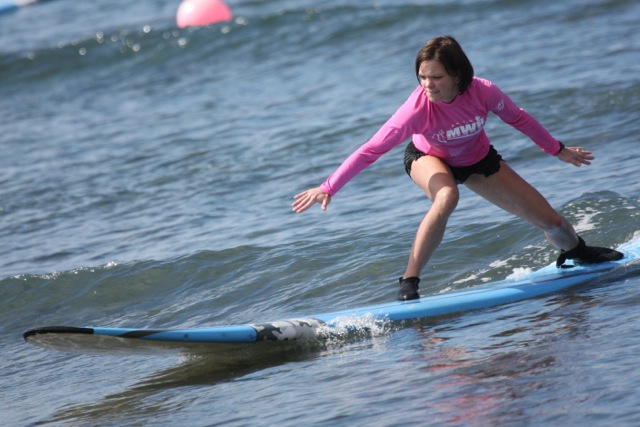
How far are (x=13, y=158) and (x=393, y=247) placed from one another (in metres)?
7.88

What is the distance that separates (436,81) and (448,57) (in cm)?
14

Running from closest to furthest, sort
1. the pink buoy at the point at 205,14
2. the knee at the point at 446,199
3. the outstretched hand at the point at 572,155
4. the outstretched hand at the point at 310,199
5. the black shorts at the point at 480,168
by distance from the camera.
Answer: the outstretched hand at the point at 310,199 < the knee at the point at 446,199 < the black shorts at the point at 480,168 < the outstretched hand at the point at 572,155 < the pink buoy at the point at 205,14

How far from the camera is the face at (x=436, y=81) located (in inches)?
203

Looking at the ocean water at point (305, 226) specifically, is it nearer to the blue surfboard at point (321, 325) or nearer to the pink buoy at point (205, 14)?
the blue surfboard at point (321, 325)

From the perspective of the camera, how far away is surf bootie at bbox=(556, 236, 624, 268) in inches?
241

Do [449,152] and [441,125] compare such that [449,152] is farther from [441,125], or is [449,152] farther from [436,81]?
[436,81]

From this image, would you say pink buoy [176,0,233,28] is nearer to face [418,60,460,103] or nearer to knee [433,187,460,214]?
knee [433,187,460,214]

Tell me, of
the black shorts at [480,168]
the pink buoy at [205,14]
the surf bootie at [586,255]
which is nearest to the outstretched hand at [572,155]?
the black shorts at [480,168]

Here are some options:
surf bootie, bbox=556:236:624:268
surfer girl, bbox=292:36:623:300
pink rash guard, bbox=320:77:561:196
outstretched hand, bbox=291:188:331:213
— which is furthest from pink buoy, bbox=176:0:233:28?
outstretched hand, bbox=291:188:331:213

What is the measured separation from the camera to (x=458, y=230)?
7711mm

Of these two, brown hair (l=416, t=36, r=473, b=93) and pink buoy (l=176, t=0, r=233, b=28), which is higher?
pink buoy (l=176, t=0, r=233, b=28)

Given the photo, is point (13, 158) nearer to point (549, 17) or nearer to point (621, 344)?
point (549, 17)

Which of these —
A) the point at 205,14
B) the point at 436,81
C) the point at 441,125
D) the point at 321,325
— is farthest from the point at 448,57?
the point at 205,14

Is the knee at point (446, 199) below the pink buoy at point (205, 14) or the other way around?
below
